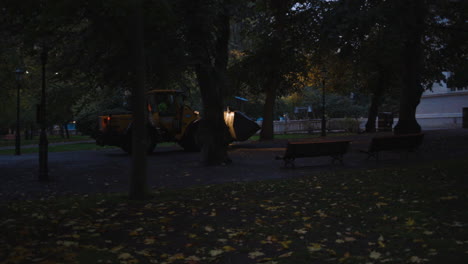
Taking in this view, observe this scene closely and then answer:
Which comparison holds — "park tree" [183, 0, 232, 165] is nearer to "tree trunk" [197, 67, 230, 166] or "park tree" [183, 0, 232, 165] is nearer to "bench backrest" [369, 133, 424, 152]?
"tree trunk" [197, 67, 230, 166]

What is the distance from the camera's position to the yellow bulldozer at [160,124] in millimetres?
19172

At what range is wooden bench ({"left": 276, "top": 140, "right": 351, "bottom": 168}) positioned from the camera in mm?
13789

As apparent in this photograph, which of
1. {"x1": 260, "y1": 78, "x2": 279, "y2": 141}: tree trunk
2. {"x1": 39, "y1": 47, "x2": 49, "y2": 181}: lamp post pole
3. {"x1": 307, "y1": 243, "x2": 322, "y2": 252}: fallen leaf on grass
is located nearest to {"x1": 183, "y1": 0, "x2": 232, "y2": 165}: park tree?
{"x1": 39, "y1": 47, "x2": 49, "y2": 181}: lamp post pole

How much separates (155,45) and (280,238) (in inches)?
316

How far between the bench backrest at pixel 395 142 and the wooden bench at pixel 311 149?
3.34ft

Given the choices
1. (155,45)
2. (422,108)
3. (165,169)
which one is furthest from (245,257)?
(422,108)

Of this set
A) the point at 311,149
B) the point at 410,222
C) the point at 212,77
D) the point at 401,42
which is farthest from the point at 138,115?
the point at 401,42

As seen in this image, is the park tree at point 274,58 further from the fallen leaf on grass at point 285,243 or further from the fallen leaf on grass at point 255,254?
the fallen leaf on grass at point 255,254

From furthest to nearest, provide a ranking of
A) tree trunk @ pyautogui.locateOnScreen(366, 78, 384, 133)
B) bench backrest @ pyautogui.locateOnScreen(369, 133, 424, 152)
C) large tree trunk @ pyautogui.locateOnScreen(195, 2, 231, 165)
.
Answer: tree trunk @ pyautogui.locateOnScreen(366, 78, 384, 133), large tree trunk @ pyautogui.locateOnScreen(195, 2, 231, 165), bench backrest @ pyautogui.locateOnScreen(369, 133, 424, 152)

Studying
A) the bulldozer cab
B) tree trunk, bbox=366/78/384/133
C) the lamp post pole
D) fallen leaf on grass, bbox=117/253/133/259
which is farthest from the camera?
tree trunk, bbox=366/78/384/133

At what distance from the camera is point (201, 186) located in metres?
10.8

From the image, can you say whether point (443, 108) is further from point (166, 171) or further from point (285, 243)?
point (285, 243)

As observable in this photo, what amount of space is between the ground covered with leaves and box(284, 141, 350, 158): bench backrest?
3.73 m

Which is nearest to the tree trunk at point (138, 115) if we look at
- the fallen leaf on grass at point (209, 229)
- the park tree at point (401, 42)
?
the fallen leaf on grass at point (209, 229)
